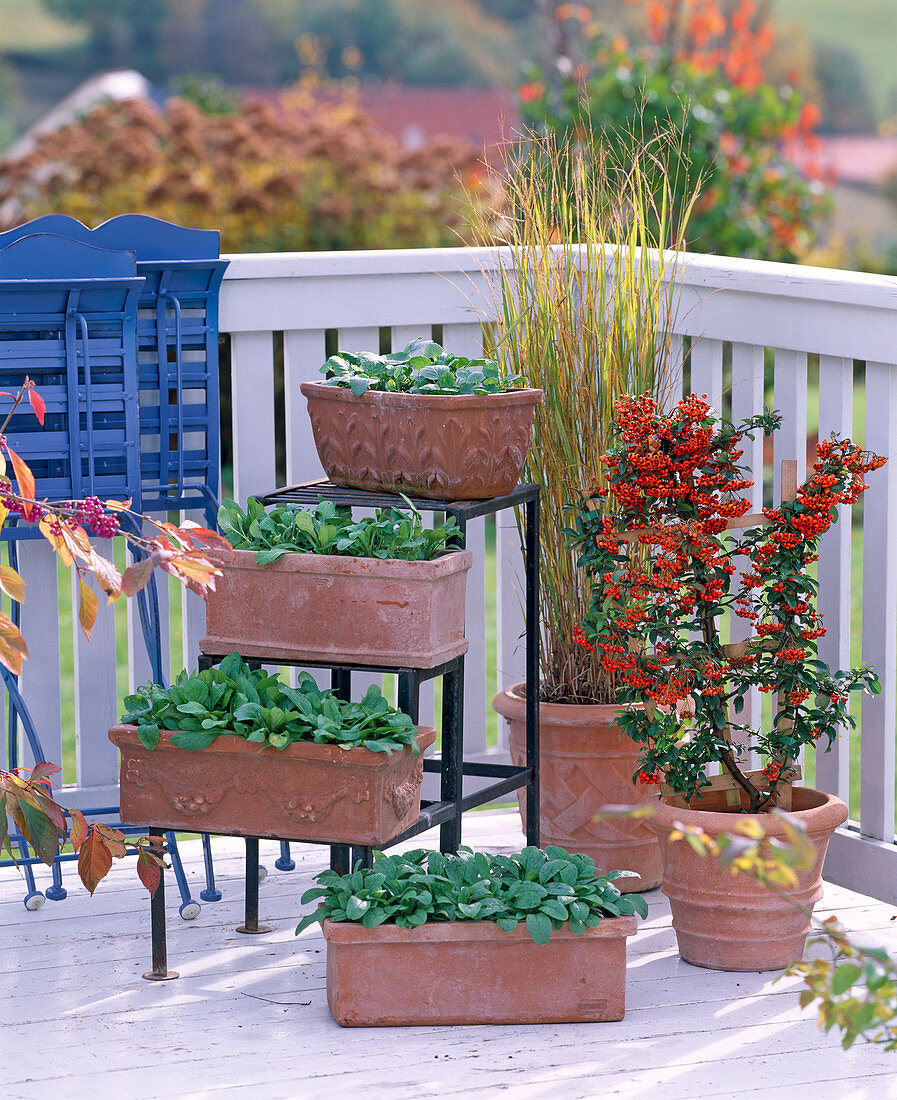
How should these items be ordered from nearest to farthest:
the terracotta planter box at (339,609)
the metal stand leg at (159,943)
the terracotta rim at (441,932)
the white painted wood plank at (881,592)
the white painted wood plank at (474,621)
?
the terracotta rim at (441,932), the terracotta planter box at (339,609), the metal stand leg at (159,943), the white painted wood plank at (881,592), the white painted wood plank at (474,621)

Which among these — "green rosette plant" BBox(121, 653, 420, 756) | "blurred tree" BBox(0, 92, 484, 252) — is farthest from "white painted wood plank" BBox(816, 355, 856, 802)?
"blurred tree" BBox(0, 92, 484, 252)

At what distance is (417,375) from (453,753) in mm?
647

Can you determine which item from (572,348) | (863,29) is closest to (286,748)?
(572,348)

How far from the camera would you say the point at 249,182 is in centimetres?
737

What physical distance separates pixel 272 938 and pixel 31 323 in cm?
118

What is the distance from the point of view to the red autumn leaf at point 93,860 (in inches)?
104

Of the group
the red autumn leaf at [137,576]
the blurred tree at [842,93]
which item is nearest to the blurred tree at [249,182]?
the red autumn leaf at [137,576]

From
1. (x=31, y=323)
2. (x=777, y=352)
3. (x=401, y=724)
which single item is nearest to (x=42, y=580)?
(x=31, y=323)

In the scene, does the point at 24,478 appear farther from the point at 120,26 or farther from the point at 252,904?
the point at 120,26

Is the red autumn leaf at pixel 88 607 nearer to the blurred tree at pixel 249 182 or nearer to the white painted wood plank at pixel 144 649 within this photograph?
the white painted wood plank at pixel 144 649

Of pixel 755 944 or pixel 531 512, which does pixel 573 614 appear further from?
pixel 755 944

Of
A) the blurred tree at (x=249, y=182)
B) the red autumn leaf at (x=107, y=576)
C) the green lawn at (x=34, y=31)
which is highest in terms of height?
the green lawn at (x=34, y=31)

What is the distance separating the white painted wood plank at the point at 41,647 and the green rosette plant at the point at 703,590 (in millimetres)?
1181

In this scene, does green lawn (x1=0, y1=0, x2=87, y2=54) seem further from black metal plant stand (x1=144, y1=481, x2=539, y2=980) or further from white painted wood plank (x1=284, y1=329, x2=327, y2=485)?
black metal plant stand (x1=144, y1=481, x2=539, y2=980)
